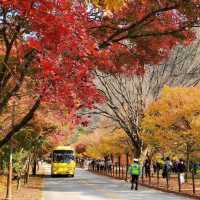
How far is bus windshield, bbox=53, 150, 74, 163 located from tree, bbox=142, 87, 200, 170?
21957 mm

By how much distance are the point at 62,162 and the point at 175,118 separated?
25.2 metres

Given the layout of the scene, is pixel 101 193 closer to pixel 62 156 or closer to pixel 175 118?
pixel 175 118

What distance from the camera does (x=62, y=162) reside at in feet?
193

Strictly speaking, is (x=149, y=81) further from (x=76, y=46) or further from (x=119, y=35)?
(x=76, y=46)

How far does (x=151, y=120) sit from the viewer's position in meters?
37.0

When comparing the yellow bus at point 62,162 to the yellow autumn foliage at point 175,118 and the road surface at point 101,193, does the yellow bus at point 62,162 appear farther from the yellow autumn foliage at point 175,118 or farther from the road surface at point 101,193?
the road surface at point 101,193

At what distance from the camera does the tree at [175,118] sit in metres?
34.9

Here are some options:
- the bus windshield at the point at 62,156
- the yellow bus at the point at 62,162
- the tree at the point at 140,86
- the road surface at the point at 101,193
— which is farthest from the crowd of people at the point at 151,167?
the bus windshield at the point at 62,156

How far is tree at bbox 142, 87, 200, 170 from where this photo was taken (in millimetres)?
34938

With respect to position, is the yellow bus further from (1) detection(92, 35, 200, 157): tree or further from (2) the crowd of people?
(1) detection(92, 35, 200, 157): tree

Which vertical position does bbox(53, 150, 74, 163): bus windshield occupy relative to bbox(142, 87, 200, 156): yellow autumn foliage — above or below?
below

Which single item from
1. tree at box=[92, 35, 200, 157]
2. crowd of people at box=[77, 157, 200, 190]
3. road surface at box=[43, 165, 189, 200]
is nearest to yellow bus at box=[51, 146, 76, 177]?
crowd of people at box=[77, 157, 200, 190]

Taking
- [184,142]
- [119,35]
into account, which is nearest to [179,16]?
[119,35]

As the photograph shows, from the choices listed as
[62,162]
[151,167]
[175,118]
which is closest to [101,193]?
[175,118]
